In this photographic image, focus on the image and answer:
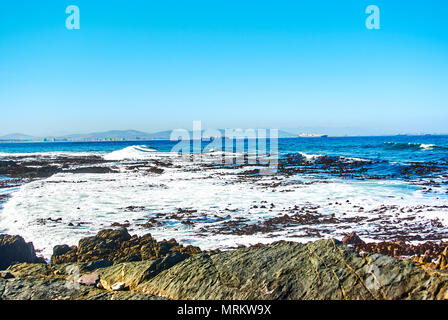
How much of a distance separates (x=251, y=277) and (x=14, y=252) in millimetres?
6749

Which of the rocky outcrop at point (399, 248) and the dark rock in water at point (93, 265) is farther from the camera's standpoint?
the rocky outcrop at point (399, 248)

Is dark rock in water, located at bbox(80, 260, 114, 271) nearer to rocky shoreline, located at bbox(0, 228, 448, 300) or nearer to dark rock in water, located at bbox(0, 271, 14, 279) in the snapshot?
rocky shoreline, located at bbox(0, 228, 448, 300)

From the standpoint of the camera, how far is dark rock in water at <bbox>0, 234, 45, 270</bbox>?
8438 millimetres

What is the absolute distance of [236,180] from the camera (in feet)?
85.6

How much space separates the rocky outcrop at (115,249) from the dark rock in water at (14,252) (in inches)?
25.1

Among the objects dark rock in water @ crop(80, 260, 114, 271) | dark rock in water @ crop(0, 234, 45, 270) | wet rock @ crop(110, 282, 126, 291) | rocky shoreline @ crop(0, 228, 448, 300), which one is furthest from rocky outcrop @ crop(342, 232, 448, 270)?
dark rock in water @ crop(0, 234, 45, 270)

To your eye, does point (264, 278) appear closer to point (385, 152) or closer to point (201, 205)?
point (201, 205)

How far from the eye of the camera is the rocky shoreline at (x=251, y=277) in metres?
4.88

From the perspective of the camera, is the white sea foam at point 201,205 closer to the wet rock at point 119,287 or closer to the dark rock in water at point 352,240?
the dark rock in water at point 352,240

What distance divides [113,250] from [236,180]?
1780 centimetres

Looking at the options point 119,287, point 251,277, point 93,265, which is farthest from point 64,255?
point 251,277

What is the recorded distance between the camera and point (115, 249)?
347 inches

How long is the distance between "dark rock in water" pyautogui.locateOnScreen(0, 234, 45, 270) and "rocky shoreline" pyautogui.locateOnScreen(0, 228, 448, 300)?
5.62ft

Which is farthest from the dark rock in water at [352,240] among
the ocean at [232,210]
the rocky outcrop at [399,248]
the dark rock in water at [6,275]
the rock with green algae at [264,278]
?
the dark rock in water at [6,275]
